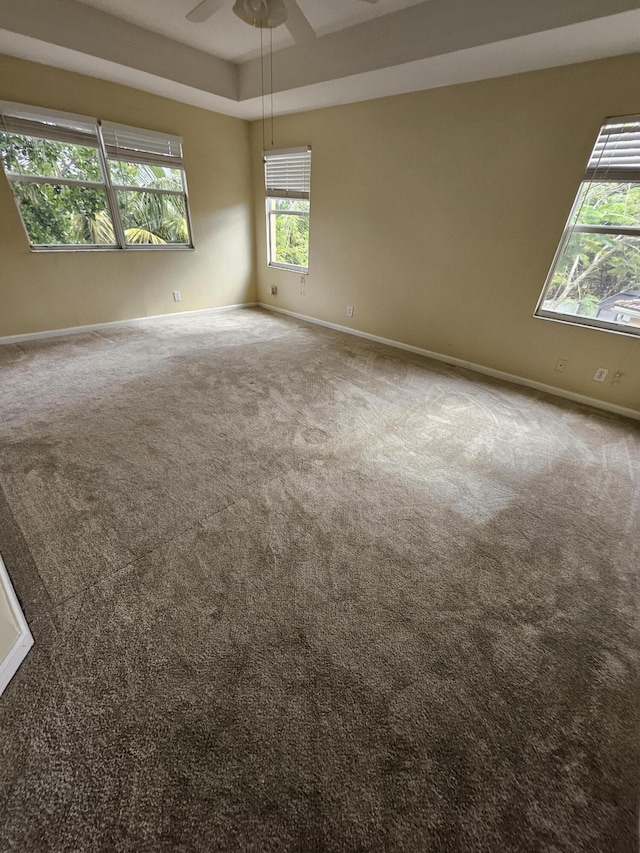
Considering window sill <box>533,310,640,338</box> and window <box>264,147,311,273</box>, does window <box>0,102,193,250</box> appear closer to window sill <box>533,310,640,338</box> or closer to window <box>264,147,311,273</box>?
window <box>264,147,311,273</box>

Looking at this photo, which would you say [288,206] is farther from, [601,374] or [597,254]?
[601,374]

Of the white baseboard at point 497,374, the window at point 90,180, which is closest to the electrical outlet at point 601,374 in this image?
the white baseboard at point 497,374

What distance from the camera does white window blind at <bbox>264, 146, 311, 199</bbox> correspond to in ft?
14.3

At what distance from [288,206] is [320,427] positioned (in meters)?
3.78

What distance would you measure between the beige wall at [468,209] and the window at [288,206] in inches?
6.1

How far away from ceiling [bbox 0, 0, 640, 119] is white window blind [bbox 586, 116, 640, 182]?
41cm

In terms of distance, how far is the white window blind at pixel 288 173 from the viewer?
14.3 ft

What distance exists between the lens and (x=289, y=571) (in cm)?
150

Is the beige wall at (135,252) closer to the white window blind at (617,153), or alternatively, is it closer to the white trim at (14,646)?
the white trim at (14,646)

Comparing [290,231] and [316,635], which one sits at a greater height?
[290,231]

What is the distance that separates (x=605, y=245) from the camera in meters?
2.75

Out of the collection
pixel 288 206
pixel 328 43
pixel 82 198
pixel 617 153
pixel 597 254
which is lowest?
pixel 597 254

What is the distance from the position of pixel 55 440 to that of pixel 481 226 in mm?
3891

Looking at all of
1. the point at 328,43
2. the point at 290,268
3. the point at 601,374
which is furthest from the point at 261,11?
the point at 601,374
